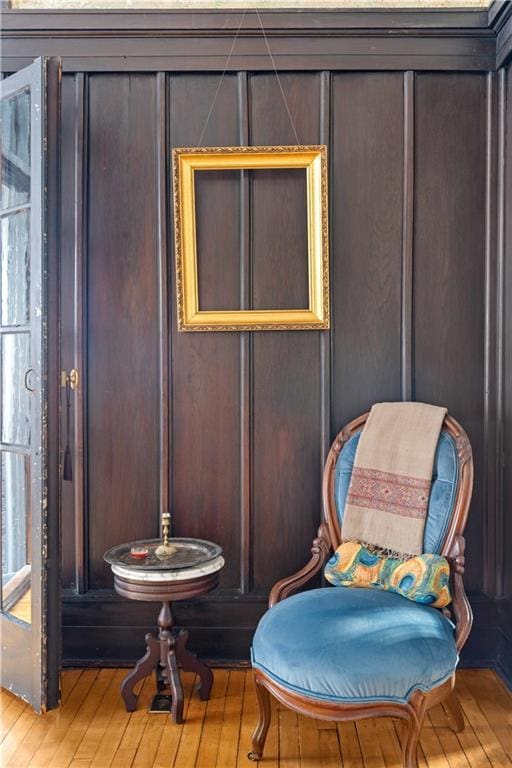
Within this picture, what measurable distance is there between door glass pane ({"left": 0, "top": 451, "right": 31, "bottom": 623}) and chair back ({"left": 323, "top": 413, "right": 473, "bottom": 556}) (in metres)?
1.28

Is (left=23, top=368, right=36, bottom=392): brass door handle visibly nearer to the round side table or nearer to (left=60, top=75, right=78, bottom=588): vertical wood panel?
(left=60, top=75, right=78, bottom=588): vertical wood panel

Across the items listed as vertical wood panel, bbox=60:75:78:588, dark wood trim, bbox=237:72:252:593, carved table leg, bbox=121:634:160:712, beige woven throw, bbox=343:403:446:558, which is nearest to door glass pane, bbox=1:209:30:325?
vertical wood panel, bbox=60:75:78:588

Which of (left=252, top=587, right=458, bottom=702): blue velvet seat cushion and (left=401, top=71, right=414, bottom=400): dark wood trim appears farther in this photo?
(left=401, top=71, right=414, bottom=400): dark wood trim

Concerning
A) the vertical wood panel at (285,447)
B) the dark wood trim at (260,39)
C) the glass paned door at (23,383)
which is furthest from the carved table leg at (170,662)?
the dark wood trim at (260,39)

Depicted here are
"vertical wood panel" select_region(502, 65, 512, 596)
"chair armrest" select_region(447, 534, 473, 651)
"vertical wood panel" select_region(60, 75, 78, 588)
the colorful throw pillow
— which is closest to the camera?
"chair armrest" select_region(447, 534, 473, 651)

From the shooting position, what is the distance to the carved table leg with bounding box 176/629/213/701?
2711 millimetres

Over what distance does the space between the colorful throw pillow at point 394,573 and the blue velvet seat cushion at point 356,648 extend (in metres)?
0.07

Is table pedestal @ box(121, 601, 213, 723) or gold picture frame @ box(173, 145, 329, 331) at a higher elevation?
gold picture frame @ box(173, 145, 329, 331)

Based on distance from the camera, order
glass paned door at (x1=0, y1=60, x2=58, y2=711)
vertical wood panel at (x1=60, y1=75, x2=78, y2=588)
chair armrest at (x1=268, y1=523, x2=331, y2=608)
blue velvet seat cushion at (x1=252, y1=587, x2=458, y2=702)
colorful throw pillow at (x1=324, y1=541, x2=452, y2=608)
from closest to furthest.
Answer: blue velvet seat cushion at (x1=252, y1=587, x2=458, y2=702) < colorful throw pillow at (x1=324, y1=541, x2=452, y2=608) < chair armrest at (x1=268, y1=523, x2=331, y2=608) < glass paned door at (x1=0, y1=60, x2=58, y2=711) < vertical wood panel at (x1=60, y1=75, x2=78, y2=588)

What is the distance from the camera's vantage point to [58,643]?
8.79ft

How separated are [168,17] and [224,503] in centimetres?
225

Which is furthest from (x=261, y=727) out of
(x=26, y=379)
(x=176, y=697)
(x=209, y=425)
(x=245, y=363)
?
(x=26, y=379)

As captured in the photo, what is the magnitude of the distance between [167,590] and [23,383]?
1.07 meters

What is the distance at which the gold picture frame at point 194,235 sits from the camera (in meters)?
2.97
